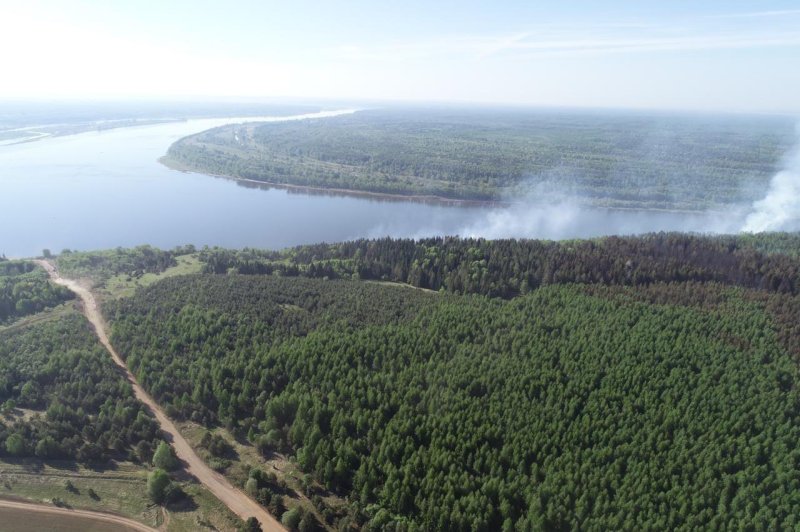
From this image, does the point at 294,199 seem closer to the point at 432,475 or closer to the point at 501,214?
the point at 501,214

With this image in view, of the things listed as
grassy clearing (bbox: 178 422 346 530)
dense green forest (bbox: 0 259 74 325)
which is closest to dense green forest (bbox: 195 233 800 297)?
dense green forest (bbox: 0 259 74 325)

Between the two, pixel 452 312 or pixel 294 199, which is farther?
pixel 294 199

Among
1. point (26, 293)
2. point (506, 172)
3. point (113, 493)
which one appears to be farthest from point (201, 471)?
point (506, 172)

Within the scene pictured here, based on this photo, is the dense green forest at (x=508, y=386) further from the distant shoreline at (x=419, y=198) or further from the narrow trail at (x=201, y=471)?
the distant shoreline at (x=419, y=198)

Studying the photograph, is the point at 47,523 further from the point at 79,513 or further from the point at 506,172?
the point at 506,172

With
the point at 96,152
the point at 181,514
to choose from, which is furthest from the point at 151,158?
the point at 181,514
